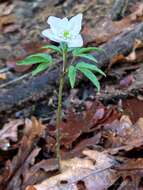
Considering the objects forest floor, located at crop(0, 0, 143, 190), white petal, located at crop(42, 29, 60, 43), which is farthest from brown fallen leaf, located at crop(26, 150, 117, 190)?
white petal, located at crop(42, 29, 60, 43)

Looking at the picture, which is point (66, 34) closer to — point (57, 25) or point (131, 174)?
point (57, 25)

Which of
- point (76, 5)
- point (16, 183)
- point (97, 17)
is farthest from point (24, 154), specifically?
point (76, 5)

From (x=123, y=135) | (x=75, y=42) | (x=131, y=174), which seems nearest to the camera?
(x=75, y=42)

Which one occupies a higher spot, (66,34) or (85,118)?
(66,34)

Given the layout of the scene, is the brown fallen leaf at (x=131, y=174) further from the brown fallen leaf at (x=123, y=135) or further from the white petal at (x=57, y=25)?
the white petal at (x=57, y=25)

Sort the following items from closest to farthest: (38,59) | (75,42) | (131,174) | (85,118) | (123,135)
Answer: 1. (75,42)
2. (38,59)
3. (131,174)
4. (123,135)
5. (85,118)

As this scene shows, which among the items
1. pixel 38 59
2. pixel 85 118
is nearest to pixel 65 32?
pixel 38 59
